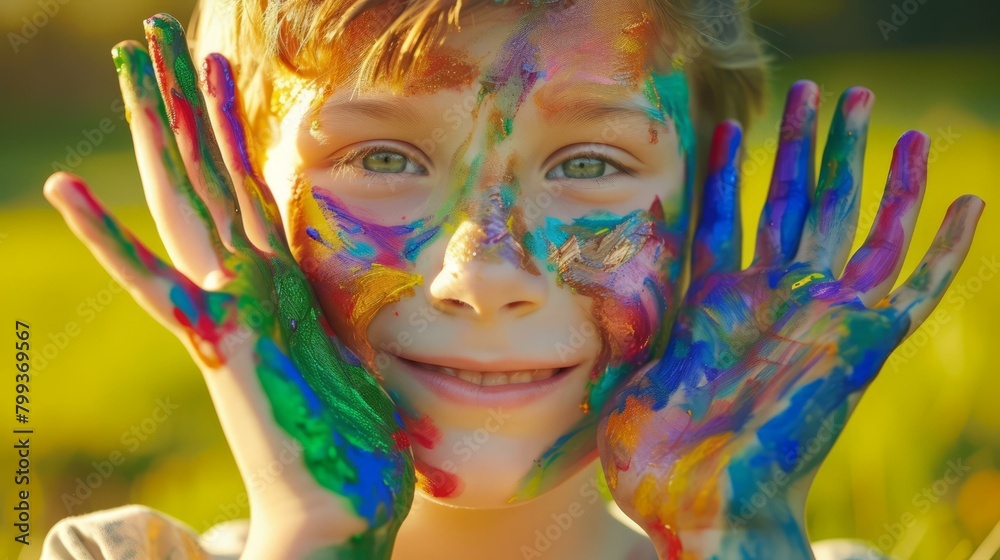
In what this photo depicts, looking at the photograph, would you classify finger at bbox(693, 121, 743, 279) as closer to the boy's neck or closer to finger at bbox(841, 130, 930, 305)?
finger at bbox(841, 130, 930, 305)

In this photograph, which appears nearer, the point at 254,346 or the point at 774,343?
the point at 254,346

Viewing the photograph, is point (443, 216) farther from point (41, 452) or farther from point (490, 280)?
point (41, 452)

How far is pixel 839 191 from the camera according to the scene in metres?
1.79

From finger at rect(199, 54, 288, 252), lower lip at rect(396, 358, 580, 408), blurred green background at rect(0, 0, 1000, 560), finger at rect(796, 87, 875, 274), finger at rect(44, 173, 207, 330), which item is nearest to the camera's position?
finger at rect(44, 173, 207, 330)

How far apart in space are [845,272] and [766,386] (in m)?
0.29

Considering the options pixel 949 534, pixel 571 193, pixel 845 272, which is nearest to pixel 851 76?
pixel 949 534

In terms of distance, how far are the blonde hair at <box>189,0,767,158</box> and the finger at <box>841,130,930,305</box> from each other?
12.9 inches

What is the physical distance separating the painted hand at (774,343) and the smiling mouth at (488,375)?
0.16 metres

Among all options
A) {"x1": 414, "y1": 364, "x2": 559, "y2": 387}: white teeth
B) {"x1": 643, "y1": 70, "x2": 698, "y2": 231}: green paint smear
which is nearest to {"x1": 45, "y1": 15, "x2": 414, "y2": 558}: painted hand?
{"x1": 414, "y1": 364, "x2": 559, "y2": 387}: white teeth

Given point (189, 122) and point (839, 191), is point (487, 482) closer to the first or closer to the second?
point (189, 122)

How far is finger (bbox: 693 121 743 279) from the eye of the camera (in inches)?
70.8

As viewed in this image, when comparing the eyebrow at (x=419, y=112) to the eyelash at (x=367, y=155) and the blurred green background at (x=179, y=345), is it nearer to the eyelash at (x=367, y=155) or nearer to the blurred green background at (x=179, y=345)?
the eyelash at (x=367, y=155)

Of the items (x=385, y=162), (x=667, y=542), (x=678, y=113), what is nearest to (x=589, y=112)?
(x=678, y=113)

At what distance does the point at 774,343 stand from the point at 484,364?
0.47 meters
